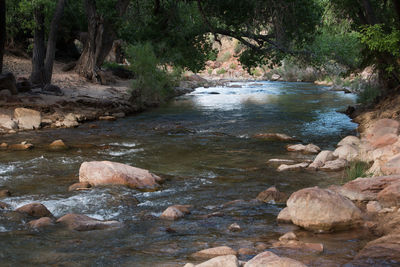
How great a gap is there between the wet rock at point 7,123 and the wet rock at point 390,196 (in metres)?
10.6

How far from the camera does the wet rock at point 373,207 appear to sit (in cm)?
577

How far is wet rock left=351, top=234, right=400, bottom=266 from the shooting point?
14.1 feet

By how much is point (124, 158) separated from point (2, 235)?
4785mm

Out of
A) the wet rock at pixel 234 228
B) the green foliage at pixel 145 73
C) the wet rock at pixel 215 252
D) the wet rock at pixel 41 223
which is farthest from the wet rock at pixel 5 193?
the green foliage at pixel 145 73

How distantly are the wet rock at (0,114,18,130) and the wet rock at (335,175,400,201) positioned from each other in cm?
1003

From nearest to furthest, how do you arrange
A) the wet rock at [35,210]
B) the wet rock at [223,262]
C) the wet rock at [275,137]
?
the wet rock at [223,262], the wet rock at [35,210], the wet rock at [275,137]

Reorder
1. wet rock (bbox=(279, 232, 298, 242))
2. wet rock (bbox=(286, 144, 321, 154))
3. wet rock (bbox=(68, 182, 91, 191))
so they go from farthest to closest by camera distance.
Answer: wet rock (bbox=(286, 144, 321, 154)) < wet rock (bbox=(68, 182, 91, 191)) < wet rock (bbox=(279, 232, 298, 242))

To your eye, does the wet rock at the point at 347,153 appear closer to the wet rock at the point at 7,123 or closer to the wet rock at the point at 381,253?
the wet rock at the point at 381,253

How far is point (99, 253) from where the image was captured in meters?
4.83

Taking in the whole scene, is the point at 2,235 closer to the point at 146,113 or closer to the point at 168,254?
the point at 168,254

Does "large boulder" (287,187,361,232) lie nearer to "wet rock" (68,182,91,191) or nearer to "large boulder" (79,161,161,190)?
"large boulder" (79,161,161,190)

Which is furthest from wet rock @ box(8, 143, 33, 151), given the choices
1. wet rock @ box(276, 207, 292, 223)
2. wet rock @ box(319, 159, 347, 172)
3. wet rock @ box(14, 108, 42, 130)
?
wet rock @ box(276, 207, 292, 223)

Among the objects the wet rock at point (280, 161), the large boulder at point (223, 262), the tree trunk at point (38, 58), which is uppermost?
the tree trunk at point (38, 58)

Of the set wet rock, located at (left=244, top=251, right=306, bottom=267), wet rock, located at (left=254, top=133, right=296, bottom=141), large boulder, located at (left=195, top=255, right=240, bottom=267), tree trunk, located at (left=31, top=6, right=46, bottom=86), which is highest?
tree trunk, located at (left=31, top=6, right=46, bottom=86)
